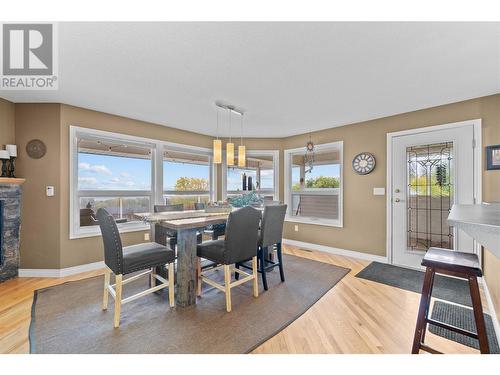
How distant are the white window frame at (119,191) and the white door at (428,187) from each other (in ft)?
11.4

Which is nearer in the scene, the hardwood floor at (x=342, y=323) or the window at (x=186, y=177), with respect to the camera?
the hardwood floor at (x=342, y=323)

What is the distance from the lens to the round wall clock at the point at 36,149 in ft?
9.55

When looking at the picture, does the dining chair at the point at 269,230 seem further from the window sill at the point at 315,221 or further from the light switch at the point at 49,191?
the light switch at the point at 49,191

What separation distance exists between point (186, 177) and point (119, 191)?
1.23 m

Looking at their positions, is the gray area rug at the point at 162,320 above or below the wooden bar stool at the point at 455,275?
below

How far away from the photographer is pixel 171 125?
3965 millimetres

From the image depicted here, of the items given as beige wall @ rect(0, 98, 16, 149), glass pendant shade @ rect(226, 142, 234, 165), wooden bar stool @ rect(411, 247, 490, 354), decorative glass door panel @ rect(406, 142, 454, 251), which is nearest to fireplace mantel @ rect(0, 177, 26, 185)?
beige wall @ rect(0, 98, 16, 149)

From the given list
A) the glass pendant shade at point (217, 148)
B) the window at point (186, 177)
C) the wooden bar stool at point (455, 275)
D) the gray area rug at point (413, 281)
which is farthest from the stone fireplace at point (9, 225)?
the gray area rug at point (413, 281)

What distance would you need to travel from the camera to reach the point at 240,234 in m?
2.13

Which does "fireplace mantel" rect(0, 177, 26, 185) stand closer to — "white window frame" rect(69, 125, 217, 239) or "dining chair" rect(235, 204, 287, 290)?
"white window frame" rect(69, 125, 217, 239)
